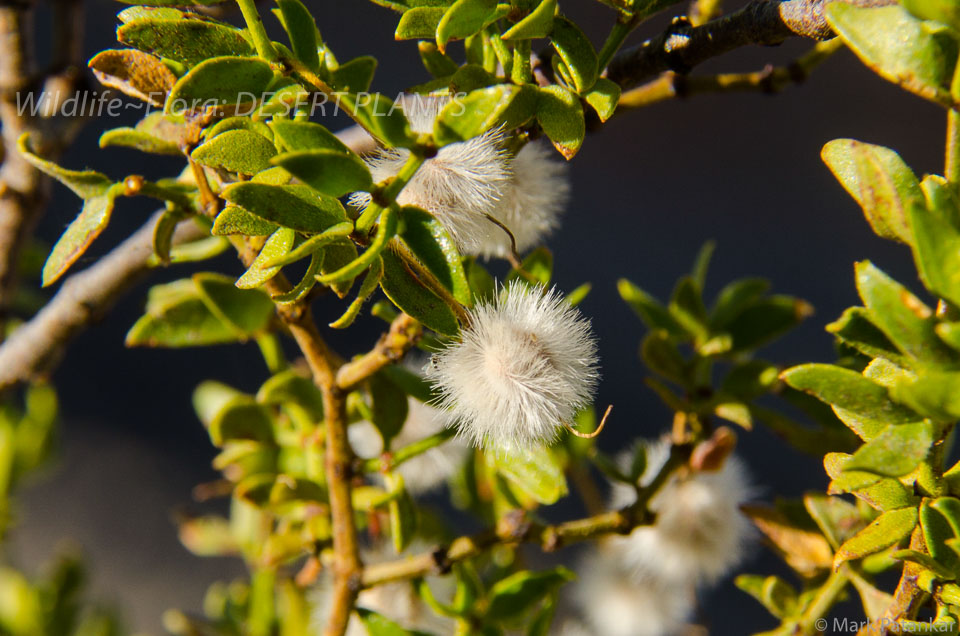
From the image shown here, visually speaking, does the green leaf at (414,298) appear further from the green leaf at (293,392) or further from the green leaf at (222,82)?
the green leaf at (293,392)

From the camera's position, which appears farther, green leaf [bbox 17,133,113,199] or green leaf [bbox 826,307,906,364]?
green leaf [bbox 17,133,113,199]

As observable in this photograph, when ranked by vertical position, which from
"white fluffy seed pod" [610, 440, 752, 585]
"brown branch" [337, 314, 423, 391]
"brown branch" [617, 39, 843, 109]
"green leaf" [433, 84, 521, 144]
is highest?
"green leaf" [433, 84, 521, 144]

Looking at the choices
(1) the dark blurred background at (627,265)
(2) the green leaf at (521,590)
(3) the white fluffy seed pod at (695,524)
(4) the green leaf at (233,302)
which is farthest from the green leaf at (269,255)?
(1) the dark blurred background at (627,265)

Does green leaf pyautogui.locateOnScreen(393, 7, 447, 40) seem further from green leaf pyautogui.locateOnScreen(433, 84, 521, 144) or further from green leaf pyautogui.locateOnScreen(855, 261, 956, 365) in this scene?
green leaf pyautogui.locateOnScreen(855, 261, 956, 365)

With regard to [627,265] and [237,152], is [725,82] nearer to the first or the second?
[237,152]

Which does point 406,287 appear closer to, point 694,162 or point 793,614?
point 793,614

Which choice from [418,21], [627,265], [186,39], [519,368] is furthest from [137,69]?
[627,265]

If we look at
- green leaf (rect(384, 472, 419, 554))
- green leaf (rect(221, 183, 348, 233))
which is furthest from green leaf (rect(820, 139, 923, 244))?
green leaf (rect(384, 472, 419, 554))

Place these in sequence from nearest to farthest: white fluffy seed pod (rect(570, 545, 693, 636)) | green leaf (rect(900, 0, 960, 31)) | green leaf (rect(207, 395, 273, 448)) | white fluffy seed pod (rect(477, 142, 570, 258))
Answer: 1. green leaf (rect(900, 0, 960, 31))
2. white fluffy seed pod (rect(477, 142, 570, 258))
3. green leaf (rect(207, 395, 273, 448))
4. white fluffy seed pod (rect(570, 545, 693, 636))
